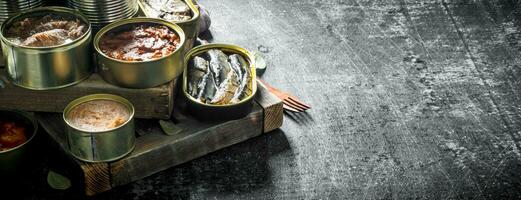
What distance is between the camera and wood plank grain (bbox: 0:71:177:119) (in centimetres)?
356

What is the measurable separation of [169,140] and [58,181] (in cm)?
54

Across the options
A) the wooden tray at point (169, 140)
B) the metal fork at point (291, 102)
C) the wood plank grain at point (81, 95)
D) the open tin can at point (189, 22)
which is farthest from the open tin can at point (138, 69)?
the metal fork at point (291, 102)

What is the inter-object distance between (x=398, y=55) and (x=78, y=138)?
2137 millimetres

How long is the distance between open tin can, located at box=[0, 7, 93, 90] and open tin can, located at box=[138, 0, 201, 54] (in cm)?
52

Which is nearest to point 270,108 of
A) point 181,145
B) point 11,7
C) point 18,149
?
point 181,145

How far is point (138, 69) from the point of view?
3.45 meters

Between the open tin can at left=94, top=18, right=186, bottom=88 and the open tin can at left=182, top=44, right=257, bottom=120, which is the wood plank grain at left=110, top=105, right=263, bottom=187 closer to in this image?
the open tin can at left=182, top=44, right=257, bottom=120

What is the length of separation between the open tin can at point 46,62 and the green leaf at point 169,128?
424 mm

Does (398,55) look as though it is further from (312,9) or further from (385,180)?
(385,180)

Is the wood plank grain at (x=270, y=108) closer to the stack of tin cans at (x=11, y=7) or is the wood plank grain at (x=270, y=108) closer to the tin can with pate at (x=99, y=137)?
the tin can with pate at (x=99, y=137)

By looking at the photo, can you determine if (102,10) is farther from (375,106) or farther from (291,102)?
(375,106)

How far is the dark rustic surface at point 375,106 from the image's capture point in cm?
356

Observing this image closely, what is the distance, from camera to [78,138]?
328 centimetres

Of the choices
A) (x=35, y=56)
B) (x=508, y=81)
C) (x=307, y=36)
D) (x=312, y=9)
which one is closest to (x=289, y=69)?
(x=307, y=36)
